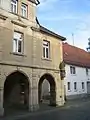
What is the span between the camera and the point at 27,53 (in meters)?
20.5

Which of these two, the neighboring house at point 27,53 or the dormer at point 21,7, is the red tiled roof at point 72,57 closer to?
the neighboring house at point 27,53

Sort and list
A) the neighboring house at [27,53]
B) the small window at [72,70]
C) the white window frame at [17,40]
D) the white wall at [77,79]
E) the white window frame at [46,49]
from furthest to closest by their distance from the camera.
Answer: the small window at [72,70]
the white wall at [77,79]
the white window frame at [46,49]
the white window frame at [17,40]
the neighboring house at [27,53]

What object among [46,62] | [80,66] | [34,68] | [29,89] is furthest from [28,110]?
[80,66]

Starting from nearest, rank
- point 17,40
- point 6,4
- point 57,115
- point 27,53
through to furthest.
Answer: point 57,115
point 6,4
point 17,40
point 27,53

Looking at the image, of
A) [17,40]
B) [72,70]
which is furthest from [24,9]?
[72,70]

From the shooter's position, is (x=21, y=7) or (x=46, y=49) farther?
(x=46, y=49)

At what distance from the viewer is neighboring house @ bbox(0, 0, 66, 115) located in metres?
18.4

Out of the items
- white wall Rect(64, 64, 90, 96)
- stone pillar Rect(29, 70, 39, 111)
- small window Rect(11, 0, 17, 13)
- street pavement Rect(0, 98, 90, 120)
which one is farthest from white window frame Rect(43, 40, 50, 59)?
white wall Rect(64, 64, 90, 96)

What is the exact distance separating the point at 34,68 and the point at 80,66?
1911 cm

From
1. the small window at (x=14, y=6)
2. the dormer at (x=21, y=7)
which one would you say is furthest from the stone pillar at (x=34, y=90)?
the small window at (x=14, y=6)

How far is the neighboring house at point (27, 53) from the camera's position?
1841 centimetres

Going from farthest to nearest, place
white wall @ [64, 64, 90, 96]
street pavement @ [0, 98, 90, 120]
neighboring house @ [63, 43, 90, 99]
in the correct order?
1. neighboring house @ [63, 43, 90, 99]
2. white wall @ [64, 64, 90, 96]
3. street pavement @ [0, 98, 90, 120]

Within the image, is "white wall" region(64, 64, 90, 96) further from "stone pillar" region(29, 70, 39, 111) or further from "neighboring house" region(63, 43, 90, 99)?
"stone pillar" region(29, 70, 39, 111)

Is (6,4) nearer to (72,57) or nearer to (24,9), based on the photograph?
(24,9)
